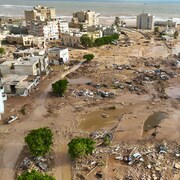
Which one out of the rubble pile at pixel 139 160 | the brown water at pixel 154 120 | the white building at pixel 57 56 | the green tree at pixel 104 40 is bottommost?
the rubble pile at pixel 139 160

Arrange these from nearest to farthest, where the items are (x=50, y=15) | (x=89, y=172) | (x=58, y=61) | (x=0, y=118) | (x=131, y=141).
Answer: (x=89, y=172)
(x=131, y=141)
(x=0, y=118)
(x=58, y=61)
(x=50, y=15)

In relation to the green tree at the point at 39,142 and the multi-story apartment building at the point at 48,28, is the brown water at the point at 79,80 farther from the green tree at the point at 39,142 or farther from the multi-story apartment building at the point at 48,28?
the multi-story apartment building at the point at 48,28

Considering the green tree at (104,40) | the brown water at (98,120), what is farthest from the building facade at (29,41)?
the brown water at (98,120)

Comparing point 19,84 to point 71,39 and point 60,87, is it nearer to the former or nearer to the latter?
point 60,87

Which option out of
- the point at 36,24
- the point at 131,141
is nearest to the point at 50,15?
the point at 36,24

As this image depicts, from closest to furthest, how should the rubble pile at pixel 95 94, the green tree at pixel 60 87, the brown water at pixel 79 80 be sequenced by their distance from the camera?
the green tree at pixel 60 87 < the rubble pile at pixel 95 94 < the brown water at pixel 79 80

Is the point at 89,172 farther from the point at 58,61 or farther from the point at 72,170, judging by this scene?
the point at 58,61
